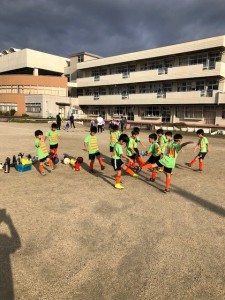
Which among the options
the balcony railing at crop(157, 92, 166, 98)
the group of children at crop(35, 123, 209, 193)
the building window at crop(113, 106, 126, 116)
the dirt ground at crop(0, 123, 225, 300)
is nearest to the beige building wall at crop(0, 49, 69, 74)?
the building window at crop(113, 106, 126, 116)

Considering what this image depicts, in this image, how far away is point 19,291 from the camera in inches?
118

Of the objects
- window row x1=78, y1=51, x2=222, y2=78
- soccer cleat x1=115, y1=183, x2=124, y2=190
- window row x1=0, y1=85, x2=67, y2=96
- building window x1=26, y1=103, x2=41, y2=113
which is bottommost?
soccer cleat x1=115, y1=183, x2=124, y2=190

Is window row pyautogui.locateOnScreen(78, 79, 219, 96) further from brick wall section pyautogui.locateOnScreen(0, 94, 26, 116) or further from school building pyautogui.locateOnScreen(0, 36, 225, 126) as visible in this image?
brick wall section pyautogui.locateOnScreen(0, 94, 26, 116)

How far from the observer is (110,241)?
13.8ft

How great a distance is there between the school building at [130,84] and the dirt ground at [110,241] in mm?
26946

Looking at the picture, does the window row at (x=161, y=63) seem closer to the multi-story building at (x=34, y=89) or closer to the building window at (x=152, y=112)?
the building window at (x=152, y=112)

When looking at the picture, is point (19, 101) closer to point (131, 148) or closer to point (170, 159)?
point (131, 148)

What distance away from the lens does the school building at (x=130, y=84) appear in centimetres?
3098

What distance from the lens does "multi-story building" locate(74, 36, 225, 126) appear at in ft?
100

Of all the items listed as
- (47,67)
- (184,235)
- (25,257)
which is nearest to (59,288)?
(25,257)

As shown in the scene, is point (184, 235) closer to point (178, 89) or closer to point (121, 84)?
point (178, 89)

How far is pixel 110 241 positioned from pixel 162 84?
3479 cm

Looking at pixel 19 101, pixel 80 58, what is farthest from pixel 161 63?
pixel 19 101

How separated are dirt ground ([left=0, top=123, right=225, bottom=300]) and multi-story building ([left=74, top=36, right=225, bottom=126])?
2687cm
